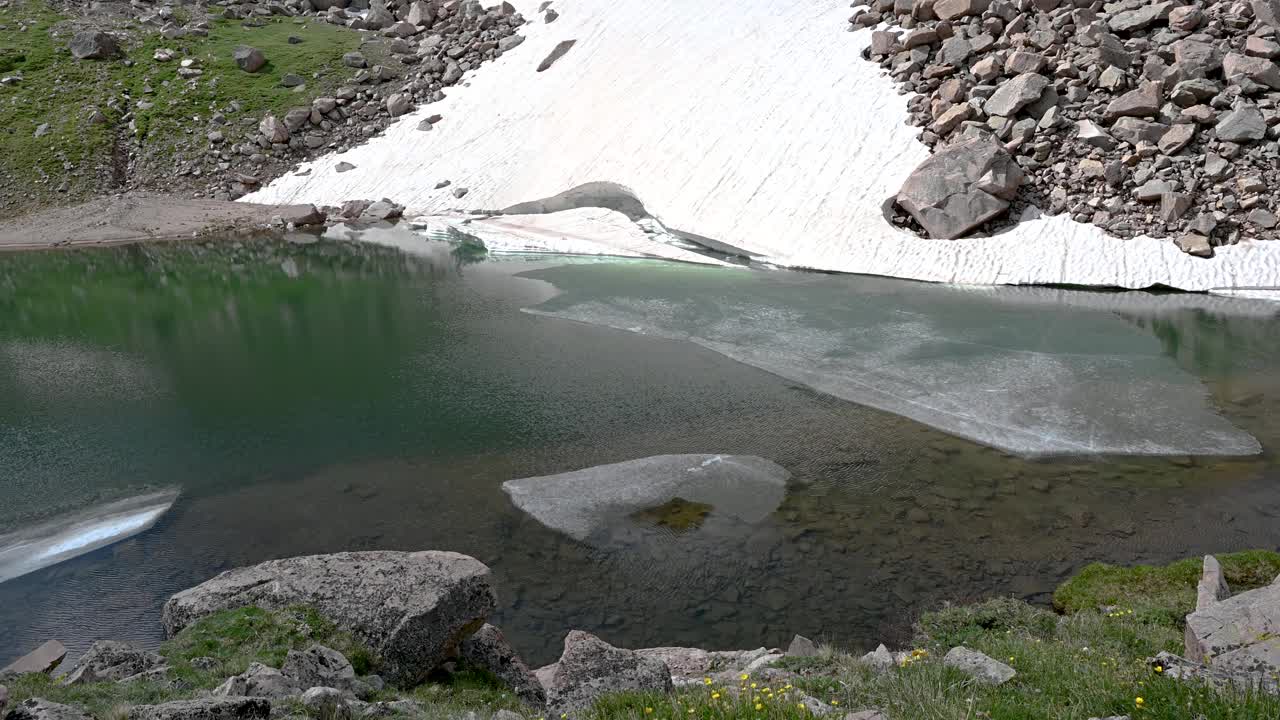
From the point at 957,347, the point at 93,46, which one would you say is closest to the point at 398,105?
the point at 93,46

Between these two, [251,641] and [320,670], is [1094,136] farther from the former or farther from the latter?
[320,670]

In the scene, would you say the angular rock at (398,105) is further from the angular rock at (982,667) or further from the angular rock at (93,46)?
the angular rock at (982,667)

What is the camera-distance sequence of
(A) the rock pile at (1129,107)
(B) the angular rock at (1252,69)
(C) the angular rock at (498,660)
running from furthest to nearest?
(B) the angular rock at (1252,69), (A) the rock pile at (1129,107), (C) the angular rock at (498,660)

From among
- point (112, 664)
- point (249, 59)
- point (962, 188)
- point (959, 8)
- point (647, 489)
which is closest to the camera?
point (112, 664)

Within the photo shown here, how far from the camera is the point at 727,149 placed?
39.1 m

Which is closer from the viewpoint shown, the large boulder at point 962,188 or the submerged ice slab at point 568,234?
the large boulder at point 962,188

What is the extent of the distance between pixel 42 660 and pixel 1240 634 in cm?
1185

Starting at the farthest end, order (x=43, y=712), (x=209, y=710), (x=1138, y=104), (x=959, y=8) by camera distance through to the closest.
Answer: (x=959, y=8) < (x=1138, y=104) < (x=209, y=710) < (x=43, y=712)

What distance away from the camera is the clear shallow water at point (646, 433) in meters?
12.4

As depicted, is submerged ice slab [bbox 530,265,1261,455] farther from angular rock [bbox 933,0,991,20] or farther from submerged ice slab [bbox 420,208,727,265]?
angular rock [bbox 933,0,991,20]

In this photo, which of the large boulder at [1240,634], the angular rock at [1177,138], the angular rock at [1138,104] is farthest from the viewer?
the angular rock at [1138,104]

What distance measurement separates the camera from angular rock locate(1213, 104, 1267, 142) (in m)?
29.2

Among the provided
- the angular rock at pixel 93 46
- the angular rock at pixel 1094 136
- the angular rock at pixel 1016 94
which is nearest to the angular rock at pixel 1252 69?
the angular rock at pixel 1094 136

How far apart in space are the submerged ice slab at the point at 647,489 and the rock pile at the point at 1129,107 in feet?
65.0
